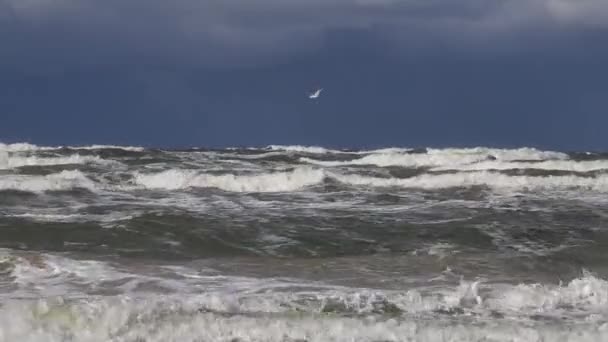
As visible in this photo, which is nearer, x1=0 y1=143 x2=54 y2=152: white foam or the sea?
the sea

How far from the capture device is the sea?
20.4 feet

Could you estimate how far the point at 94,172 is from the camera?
28.1 metres

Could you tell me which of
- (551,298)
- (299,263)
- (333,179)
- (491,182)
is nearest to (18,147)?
(333,179)

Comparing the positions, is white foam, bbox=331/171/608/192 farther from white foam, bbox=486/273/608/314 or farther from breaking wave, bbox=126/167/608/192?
white foam, bbox=486/273/608/314

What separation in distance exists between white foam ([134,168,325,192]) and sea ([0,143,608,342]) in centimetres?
22

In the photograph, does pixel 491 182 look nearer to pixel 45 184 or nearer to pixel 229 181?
pixel 229 181

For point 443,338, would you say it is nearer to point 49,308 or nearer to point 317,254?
point 49,308

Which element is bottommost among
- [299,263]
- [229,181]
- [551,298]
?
[551,298]

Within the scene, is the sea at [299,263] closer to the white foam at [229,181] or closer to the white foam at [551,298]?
the white foam at [551,298]

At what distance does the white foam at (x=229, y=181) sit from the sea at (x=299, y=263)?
0.22 meters

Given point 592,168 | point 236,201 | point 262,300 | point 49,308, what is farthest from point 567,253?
point 592,168

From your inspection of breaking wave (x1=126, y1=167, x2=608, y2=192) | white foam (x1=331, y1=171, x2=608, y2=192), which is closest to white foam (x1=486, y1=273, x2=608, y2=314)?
breaking wave (x1=126, y1=167, x2=608, y2=192)

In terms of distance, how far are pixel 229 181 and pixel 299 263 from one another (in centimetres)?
1416

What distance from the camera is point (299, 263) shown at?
9930 millimetres
